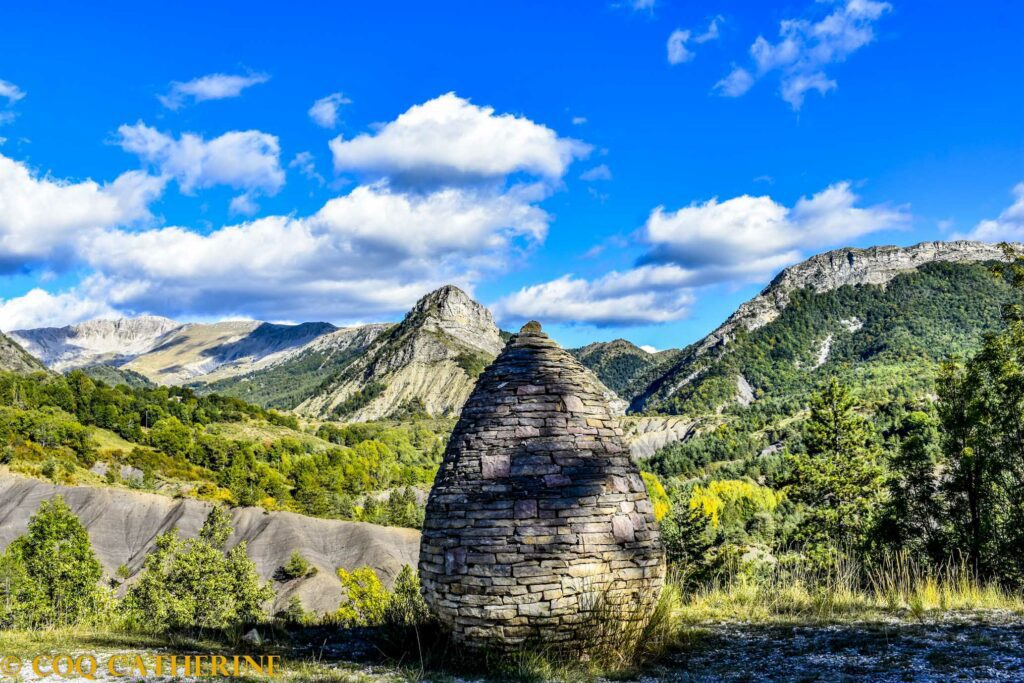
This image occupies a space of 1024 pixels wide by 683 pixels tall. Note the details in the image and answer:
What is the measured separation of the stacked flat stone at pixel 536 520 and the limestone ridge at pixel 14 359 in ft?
663

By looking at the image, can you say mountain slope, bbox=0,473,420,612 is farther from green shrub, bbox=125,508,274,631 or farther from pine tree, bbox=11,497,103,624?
pine tree, bbox=11,497,103,624

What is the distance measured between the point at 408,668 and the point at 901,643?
6.14 metres

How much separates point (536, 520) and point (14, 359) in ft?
746

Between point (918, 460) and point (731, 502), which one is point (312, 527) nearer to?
point (731, 502)

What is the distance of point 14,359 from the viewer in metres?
181

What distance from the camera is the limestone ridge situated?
172m

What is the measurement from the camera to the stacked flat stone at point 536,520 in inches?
285

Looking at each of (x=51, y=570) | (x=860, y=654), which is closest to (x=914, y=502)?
(x=860, y=654)

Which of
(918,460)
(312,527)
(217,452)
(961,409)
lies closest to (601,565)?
(961,409)

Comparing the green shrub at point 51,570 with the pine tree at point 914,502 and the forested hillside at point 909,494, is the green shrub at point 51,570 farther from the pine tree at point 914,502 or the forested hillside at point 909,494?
the pine tree at point 914,502

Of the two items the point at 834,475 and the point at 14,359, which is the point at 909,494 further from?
the point at 14,359

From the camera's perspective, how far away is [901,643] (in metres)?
7.77

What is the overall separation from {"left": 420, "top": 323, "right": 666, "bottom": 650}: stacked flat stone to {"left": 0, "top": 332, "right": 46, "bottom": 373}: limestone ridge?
202 meters

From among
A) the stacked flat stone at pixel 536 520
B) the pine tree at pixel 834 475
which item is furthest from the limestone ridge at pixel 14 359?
the stacked flat stone at pixel 536 520
